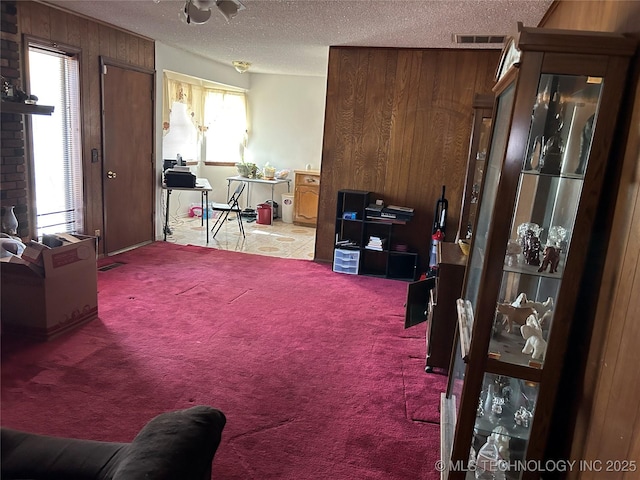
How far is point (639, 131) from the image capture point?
1307mm

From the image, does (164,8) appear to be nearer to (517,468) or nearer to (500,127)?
(500,127)

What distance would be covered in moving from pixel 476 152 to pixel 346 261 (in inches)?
86.9

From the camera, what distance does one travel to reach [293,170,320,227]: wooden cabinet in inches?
287

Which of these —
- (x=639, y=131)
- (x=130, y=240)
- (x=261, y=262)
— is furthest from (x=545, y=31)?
(x=130, y=240)

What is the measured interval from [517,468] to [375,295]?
2590 mm

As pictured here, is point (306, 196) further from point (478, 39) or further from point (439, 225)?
point (478, 39)

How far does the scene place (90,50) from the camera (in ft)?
14.3

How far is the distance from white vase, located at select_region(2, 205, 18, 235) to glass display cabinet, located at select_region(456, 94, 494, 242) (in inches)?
136

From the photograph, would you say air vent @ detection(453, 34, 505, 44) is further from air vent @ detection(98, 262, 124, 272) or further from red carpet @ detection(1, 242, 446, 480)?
air vent @ detection(98, 262, 124, 272)

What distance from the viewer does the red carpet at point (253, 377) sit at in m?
2.11

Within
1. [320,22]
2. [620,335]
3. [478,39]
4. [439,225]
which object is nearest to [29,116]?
[320,22]

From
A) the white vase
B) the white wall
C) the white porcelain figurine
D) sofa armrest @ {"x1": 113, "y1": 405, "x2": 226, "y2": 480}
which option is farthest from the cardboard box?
the white wall

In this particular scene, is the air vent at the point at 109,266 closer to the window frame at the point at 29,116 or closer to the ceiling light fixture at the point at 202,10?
the window frame at the point at 29,116

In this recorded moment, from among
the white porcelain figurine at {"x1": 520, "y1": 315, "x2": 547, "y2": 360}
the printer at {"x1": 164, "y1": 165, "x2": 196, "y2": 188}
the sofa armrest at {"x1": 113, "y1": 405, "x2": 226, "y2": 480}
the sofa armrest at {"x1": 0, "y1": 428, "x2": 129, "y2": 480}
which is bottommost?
the sofa armrest at {"x1": 0, "y1": 428, "x2": 129, "y2": 480}
